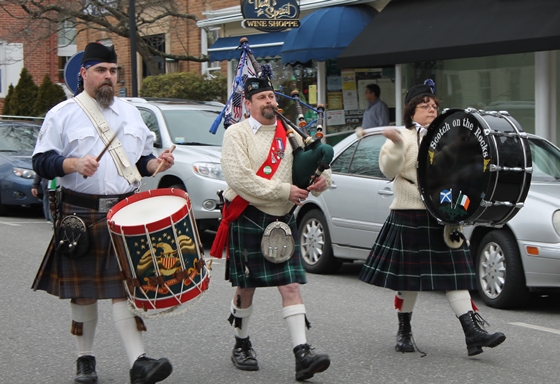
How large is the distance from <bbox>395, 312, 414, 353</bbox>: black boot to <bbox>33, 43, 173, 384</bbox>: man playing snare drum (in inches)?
80.5

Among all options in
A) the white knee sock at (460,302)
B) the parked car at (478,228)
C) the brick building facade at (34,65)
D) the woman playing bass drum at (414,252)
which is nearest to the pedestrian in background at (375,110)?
the parked car at (478,228)

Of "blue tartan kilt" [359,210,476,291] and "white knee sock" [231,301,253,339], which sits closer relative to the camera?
"white knee sock" [231,301,253,339]

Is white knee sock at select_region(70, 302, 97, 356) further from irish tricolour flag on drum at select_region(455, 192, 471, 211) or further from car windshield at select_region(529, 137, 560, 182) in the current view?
car windshield at select_region(529, 137, 560, 182)

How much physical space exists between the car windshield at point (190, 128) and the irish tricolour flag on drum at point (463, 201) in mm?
7302

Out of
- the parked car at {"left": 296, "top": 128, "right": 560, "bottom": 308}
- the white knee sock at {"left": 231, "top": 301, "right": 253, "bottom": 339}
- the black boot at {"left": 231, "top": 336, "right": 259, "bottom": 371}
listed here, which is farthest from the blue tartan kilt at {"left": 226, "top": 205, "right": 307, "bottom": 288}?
the parked car at {"left": 296, "top": 128, "right": 560, "bottom": 308}

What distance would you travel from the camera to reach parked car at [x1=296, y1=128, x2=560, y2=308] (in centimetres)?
792

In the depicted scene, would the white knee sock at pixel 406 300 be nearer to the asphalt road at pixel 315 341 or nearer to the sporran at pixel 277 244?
the asphalt road at pixel 315 341

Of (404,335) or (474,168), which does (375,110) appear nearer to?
(404,335)

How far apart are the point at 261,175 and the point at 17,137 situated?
12.5 metres

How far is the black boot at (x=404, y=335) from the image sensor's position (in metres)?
6.66

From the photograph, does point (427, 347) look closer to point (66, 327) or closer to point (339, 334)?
point (339, 334)

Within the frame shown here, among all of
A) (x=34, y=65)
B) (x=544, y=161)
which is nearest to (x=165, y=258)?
(x=544, y=161)

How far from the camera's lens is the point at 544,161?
29.5ft

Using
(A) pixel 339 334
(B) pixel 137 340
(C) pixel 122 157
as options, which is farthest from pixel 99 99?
(A) pixel 339 334
